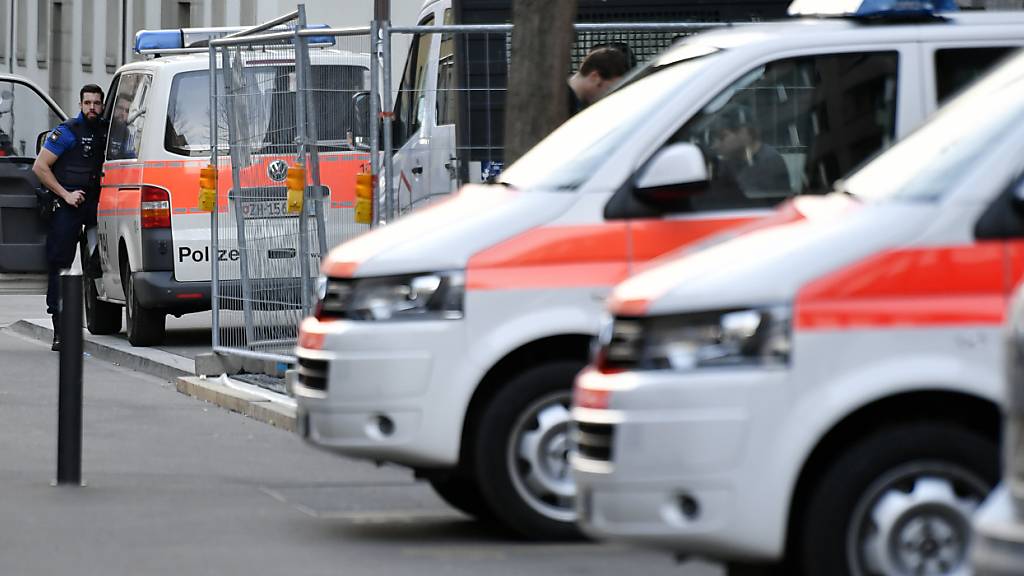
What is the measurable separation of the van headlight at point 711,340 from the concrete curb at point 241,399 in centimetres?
601

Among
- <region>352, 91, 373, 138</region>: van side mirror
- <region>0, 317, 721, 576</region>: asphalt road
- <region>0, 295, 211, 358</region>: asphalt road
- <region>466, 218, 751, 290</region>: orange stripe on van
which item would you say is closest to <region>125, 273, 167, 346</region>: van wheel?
<region>0, 295, 211, 358</region>: asphalt road

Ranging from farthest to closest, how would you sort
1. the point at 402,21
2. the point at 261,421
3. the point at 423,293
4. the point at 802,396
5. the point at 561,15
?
the point at 402,21
the point at 261,421
the point at 561,15
the point at 423,293
the point at 802,396

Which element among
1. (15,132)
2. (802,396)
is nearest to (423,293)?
(802,396)

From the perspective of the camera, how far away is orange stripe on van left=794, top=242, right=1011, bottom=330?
5.38 m

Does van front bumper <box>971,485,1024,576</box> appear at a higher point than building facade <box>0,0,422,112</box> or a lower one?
lower

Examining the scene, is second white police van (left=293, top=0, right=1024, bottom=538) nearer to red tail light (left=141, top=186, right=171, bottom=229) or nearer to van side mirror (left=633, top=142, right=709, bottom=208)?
van side mirror (left=633, top=142, right=709, bottom=208)

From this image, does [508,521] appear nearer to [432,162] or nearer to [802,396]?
[802,396]

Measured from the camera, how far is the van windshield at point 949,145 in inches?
220

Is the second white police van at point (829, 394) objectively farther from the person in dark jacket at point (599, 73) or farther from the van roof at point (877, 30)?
the person in dark jacket at point (599, 73)

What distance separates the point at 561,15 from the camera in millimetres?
10414

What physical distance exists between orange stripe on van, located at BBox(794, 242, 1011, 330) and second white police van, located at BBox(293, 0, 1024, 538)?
1.88 meters

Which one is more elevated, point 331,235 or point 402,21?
point 402,21

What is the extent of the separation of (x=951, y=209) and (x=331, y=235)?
6.87 m

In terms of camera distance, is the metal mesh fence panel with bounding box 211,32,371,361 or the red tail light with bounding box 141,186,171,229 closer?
the metal mesh fence panel with bounding box 211,32,371,361
